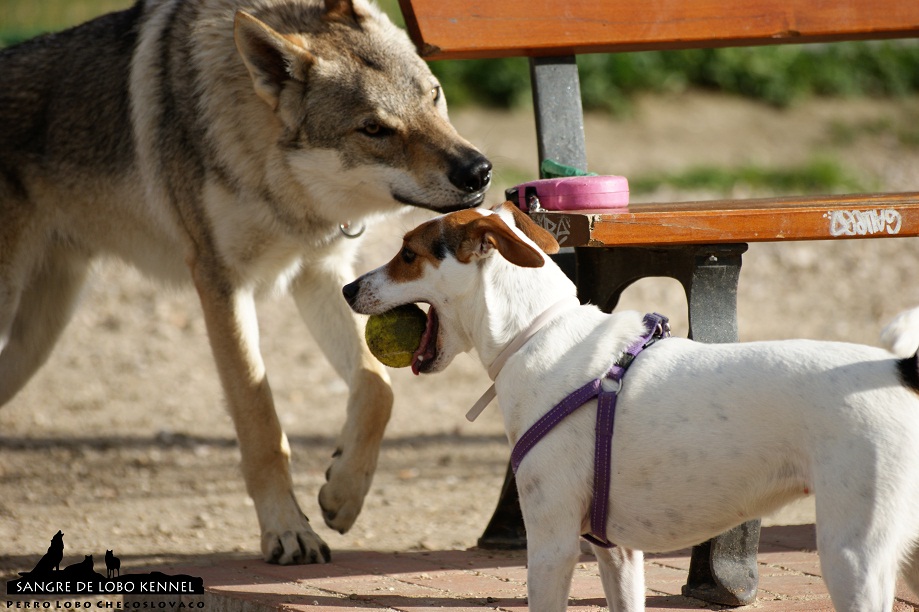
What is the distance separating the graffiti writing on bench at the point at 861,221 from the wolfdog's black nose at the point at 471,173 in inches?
49.3

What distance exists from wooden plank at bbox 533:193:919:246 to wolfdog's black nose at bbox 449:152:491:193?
0.69 metres

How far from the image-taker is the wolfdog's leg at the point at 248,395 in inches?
159

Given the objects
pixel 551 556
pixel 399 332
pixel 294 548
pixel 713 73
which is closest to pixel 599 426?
pixel 551 556

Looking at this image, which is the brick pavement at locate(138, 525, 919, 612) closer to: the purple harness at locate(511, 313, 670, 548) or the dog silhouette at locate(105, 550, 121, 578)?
the dog silhouette at locate(105, 550, 121, 578)

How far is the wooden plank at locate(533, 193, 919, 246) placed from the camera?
2955 mm

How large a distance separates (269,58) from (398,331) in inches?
60.5

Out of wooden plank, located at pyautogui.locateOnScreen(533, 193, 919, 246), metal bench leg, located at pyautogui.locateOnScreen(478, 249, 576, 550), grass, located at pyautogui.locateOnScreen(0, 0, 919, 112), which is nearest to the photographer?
wooden plank, located at pyautogui.locateOnScreen(533, 193, 919, 246)

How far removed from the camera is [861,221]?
121 inches

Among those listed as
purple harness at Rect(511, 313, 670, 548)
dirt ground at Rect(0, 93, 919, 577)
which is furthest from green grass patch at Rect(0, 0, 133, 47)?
purple harness at Rect(511, 313, 670, 548)

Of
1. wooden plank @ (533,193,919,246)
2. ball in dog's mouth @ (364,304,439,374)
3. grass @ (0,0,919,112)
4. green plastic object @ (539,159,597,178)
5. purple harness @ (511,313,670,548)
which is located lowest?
purple harness @ (511,313,670,548)

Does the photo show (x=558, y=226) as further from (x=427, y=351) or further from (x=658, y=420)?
(x=658, y=420)

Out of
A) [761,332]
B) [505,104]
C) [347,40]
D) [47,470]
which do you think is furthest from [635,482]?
[505,104]

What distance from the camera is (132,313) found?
8000 millimetres

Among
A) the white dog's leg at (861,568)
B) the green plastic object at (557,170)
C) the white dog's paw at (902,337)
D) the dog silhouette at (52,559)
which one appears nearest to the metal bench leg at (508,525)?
the green plastic object at (557,170)
